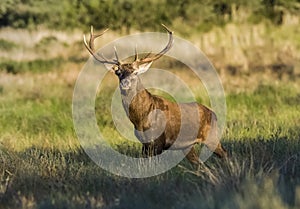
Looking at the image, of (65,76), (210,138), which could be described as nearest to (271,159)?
(210,138)

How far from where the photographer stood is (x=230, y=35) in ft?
83.3

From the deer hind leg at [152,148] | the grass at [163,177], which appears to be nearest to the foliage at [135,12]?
the grass at [163,177]

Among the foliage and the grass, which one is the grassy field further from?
the foliage

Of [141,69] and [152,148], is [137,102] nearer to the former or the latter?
[141,69]

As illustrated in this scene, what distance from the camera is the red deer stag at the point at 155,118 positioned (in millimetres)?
9766

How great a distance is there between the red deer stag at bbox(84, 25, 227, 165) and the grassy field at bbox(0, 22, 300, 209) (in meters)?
0.35

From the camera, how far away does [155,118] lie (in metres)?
9.88

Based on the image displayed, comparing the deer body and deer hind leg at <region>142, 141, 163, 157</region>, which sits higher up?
the deer body

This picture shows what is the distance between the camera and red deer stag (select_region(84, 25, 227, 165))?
32.0ft

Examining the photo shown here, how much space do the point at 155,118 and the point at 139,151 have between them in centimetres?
79

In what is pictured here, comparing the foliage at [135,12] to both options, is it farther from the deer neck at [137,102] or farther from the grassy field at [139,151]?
the deer neck at [137,102]

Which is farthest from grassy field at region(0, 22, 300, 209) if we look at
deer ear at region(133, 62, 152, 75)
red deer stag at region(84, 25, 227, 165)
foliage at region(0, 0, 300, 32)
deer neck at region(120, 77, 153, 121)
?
foliage at region(0, 0, 300, 32)

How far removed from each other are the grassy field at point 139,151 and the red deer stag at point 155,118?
1.14ft

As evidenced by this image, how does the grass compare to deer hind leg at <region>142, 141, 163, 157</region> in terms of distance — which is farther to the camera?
deer hind leg at <region>142, 141, 163, 157</region>
